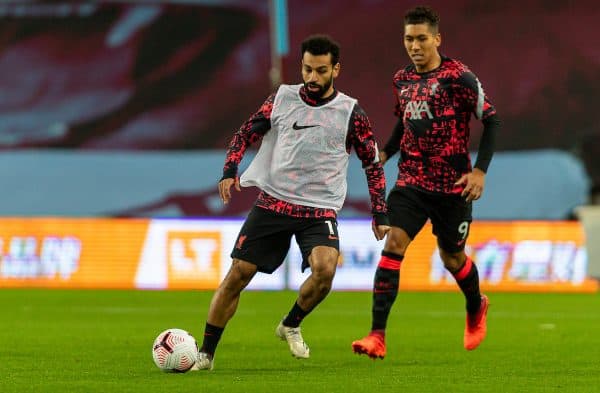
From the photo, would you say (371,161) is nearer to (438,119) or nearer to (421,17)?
(438,119)

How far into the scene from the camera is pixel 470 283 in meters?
9.83

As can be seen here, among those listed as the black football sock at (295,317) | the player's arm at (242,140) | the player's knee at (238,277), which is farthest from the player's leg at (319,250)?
the player's arm at (242,140)

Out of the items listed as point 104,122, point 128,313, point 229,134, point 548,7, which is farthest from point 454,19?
point 128,313

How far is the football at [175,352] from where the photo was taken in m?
8.25

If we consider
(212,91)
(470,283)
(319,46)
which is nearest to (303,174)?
(319,46)

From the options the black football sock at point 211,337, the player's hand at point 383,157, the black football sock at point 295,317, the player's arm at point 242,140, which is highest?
the player's arm at point 242,140

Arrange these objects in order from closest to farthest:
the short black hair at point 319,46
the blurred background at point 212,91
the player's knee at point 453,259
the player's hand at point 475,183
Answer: the short black hair at point 319,46 → the player's hand at point 475,183 → the player's knee at point 453,259 → the blurred background at point 212,91

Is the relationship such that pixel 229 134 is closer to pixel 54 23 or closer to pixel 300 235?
pixel 54 23

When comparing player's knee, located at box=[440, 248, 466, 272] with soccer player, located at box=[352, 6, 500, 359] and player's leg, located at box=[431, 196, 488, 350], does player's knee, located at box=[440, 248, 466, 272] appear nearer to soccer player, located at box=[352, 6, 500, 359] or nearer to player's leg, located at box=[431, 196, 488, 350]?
player's leg, located at box=[431, 196, 488, 350]

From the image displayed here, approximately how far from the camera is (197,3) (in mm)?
24297

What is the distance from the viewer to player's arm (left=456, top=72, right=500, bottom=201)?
895 cm

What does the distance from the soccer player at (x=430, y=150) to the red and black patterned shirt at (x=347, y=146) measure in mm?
496

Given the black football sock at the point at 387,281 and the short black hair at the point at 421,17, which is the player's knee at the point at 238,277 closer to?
the black football sock at the point at 387,281

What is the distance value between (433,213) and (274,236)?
4.21 feet
